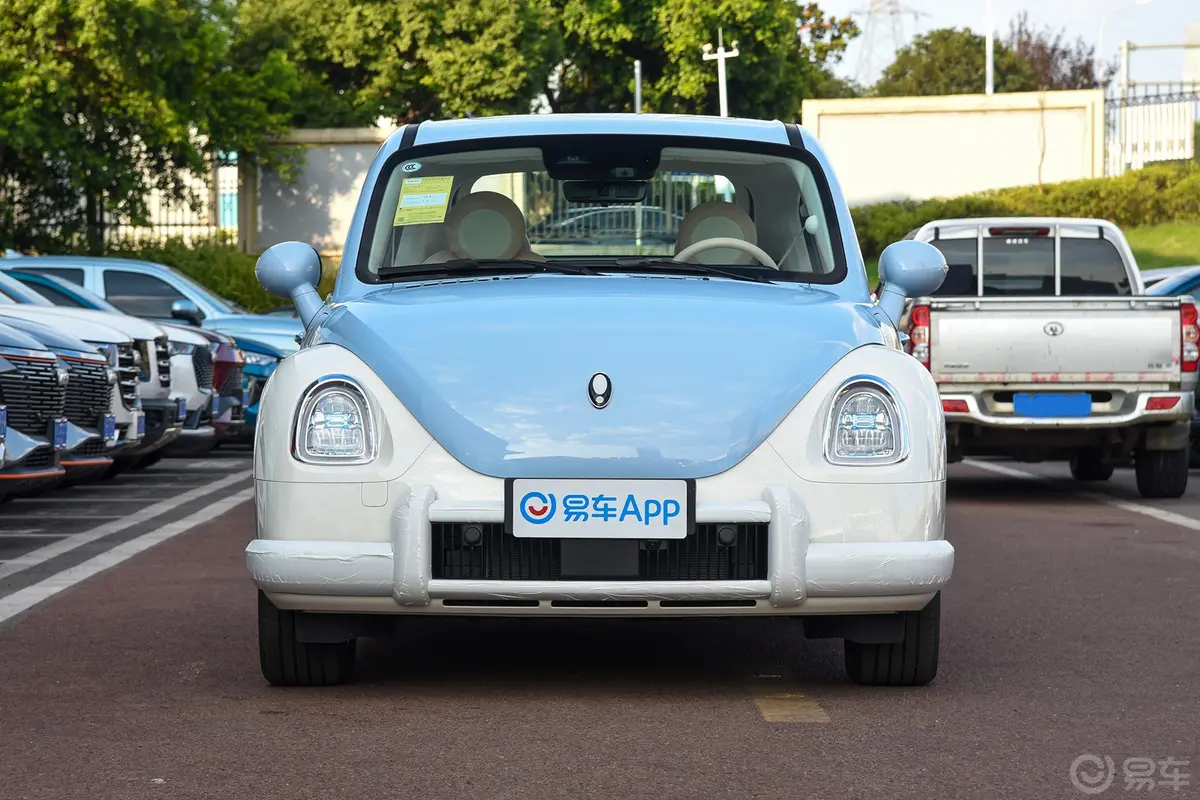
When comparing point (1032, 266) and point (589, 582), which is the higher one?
point (1032, 266)

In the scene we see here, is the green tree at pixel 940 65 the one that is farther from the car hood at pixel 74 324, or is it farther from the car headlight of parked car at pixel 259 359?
the car hood at pixel 74 324

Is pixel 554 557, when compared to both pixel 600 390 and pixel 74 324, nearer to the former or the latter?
pixel 600 390

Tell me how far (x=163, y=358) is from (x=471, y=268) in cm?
925

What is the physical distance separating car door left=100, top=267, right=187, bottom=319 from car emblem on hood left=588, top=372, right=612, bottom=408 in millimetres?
14256

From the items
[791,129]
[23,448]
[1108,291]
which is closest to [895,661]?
[791,129]

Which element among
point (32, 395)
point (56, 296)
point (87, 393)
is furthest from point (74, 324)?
point (56, 296)

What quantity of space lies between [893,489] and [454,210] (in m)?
2.09

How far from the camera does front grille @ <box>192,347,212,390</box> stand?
55.2 feet

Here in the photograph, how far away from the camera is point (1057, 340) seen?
13633mm

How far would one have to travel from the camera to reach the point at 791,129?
7.54m

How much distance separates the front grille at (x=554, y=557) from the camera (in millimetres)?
5844

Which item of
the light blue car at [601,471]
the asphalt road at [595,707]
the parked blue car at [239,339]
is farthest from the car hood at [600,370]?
the parked blue car at [239,339]

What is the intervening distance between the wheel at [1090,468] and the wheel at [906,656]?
31.6 ft

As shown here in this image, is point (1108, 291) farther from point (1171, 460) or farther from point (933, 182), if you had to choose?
point (933, 182)
